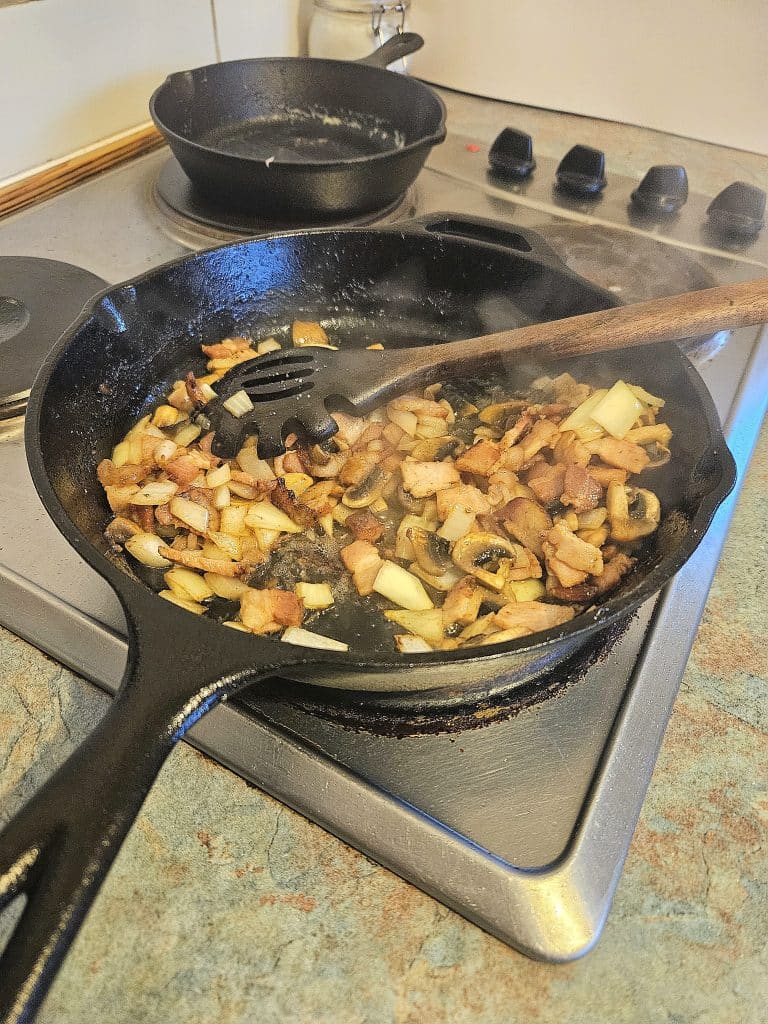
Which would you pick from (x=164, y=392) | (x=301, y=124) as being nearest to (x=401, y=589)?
(x=164, y=392)

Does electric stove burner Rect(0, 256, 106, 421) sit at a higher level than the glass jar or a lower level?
lower

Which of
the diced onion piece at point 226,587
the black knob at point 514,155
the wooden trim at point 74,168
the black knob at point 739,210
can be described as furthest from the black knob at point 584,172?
the diced onion piece at point 226,587

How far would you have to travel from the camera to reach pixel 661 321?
0.84 m

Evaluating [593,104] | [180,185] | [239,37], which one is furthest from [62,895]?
[593,104]

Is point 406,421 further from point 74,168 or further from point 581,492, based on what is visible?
point 74,168

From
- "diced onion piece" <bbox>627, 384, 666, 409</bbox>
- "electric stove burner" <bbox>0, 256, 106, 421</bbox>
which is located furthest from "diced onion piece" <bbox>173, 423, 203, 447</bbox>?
"diced onion piece" <bbox>627, 384, 666, 409</bbox>

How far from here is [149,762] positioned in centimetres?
47

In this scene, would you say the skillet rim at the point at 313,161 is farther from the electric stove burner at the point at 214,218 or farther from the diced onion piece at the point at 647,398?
the diced onion piece at the point at 647,398

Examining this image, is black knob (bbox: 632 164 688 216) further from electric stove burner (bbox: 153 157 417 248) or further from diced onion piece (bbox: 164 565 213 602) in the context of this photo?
diced onion piece (bbox: 164 565 213 602)

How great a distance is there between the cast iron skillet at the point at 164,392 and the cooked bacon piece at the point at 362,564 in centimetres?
2

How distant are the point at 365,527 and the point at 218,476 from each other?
194 mm

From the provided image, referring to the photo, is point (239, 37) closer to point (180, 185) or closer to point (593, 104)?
point (180, 185)

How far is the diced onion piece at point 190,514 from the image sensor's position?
2.78 ft

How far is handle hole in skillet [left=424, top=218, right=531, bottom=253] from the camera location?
1071 mm
